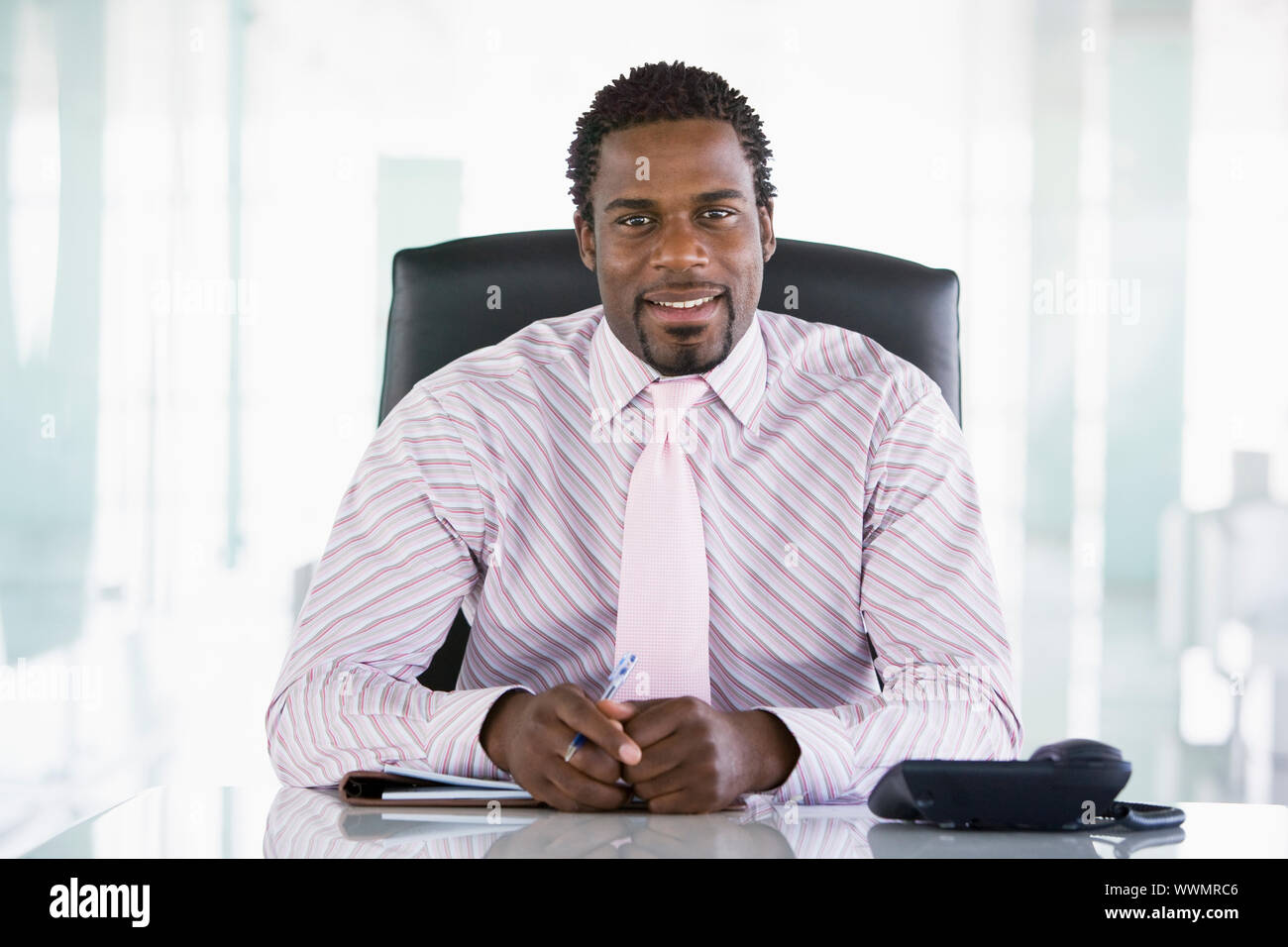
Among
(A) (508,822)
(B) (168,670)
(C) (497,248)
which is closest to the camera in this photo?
(A) (508,822)

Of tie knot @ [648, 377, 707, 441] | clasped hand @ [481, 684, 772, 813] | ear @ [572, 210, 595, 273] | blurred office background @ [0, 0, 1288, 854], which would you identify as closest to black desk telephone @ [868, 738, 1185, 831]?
clasped hand @ [481, 684, 772, 813]

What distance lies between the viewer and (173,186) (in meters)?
3.47

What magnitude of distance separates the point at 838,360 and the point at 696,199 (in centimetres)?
27

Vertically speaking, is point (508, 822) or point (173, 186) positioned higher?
point (173, 186)

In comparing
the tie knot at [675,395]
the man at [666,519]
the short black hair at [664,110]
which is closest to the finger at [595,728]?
the man at [666,519]

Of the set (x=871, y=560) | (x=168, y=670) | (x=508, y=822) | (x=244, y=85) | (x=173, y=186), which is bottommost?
(x=168, y=670)

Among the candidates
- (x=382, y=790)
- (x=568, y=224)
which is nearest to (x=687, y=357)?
(x=382, y=790)

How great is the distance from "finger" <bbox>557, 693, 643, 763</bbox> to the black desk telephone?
23 centimetres

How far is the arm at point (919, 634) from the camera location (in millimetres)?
1126

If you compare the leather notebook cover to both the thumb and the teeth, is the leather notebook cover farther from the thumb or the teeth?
the teeth

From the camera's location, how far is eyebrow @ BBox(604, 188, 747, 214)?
4.75 feet
